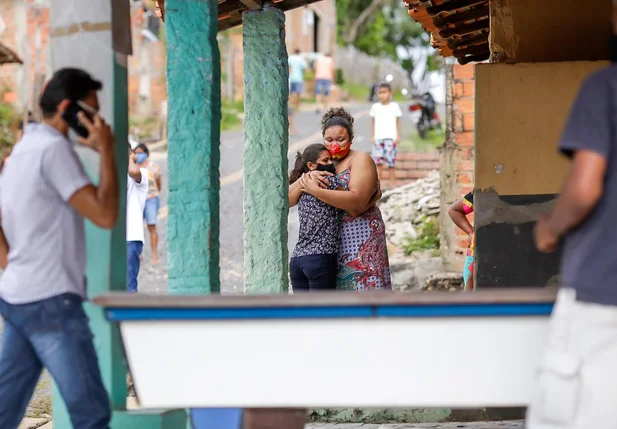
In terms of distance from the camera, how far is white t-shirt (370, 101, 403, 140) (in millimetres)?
14516

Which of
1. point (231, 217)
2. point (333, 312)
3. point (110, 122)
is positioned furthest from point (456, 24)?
point (231, 217)

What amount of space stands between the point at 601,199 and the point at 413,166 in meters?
11.8

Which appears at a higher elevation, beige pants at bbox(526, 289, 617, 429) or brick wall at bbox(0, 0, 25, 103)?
brick wall at bbox(0, 0, 25, 103)

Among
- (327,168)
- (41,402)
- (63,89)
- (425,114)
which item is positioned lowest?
(41,402)

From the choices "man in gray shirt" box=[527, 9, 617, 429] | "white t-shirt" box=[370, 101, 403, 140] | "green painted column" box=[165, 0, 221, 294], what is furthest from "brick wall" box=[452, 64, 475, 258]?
"man in gray shirt" box=[527, 9, 617, 429]

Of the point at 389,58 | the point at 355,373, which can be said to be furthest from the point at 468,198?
the point at 389,58

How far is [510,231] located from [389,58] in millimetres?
35420

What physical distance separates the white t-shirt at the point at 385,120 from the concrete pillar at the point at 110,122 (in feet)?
31.1

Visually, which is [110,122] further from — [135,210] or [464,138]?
[464,138]

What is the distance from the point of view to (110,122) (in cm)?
508

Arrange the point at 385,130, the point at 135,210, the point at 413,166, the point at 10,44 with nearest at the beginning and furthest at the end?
the point at 135,210 < the point at 385,130 < the point at 413,166 < the point at 10,44

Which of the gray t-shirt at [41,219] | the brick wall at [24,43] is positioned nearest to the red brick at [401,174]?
the brick wall at [24,43]

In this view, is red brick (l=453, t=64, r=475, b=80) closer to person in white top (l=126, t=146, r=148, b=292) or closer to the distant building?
person in white top (l=126, t=146, r=148, b=292)

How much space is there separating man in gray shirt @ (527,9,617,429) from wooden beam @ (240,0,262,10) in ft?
11.3
